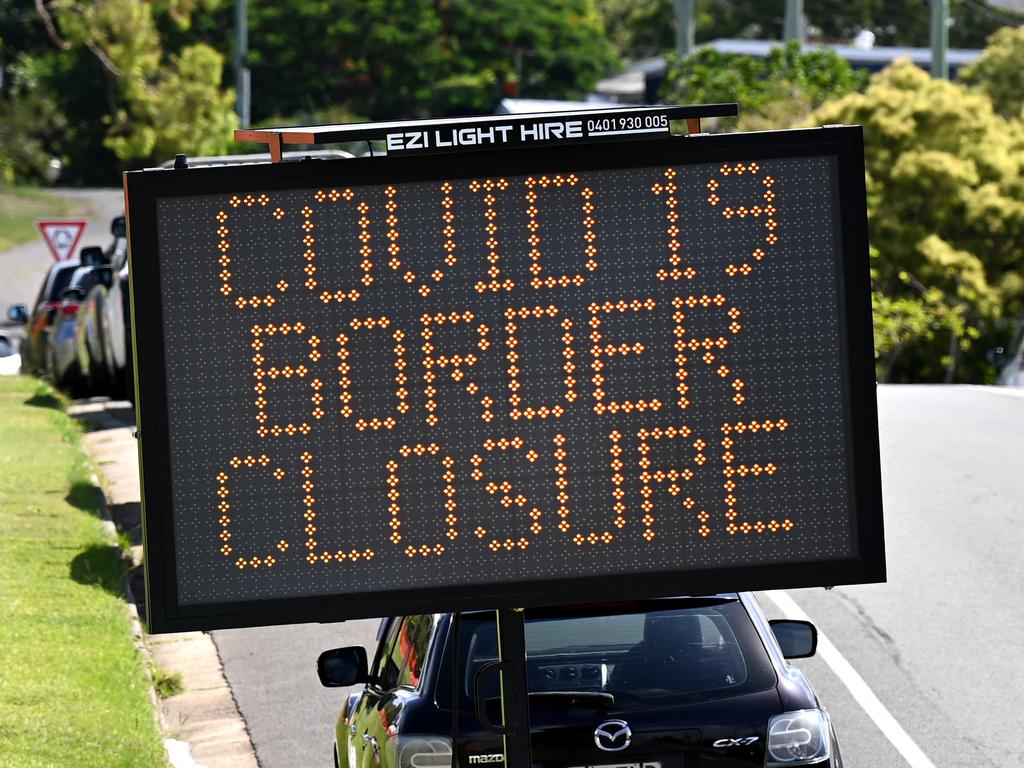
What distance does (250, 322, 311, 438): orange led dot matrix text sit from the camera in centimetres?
440

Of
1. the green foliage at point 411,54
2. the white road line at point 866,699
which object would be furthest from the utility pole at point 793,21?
the white road line at point 866,699

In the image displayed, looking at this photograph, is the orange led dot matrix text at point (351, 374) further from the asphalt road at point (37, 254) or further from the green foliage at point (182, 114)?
the asphalt road at point (37, 254)

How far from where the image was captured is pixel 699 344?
14.6 ft

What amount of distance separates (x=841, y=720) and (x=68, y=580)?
575 cm

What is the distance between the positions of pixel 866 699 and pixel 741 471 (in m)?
6.33

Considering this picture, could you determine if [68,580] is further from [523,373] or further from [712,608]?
[523,373]

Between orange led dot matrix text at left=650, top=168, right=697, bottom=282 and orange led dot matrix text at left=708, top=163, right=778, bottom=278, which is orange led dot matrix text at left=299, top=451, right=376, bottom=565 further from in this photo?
orange led dot matrix text at left=708, top=163, right=778, bottom=278

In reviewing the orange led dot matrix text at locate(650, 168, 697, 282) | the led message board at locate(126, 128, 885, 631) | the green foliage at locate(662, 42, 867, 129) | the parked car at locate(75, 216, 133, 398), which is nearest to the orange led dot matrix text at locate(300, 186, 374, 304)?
the led message board at locate(126, 128, 885, 631)

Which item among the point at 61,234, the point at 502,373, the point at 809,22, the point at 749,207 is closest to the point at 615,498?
the point at 502,373

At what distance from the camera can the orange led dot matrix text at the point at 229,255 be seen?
4.39 metres

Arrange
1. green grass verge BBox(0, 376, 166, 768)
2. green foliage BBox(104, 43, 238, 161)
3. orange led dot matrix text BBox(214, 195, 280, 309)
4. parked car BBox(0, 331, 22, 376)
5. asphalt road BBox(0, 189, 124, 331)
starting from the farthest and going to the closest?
asphalt road BBox(0, 189, 124, 331) → green foliage BBox(104, 43, 238, 161) → parked car BBox(0, 331, 22, 376) → green grass verge BBox(0, 376, 166, 768) → orange led dot matrix text BBox(214, 195, 280, 309)

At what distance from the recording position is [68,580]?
12508 mm

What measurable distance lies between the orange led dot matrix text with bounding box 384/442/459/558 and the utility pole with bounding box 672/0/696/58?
146ft

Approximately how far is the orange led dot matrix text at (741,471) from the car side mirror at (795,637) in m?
2.82
